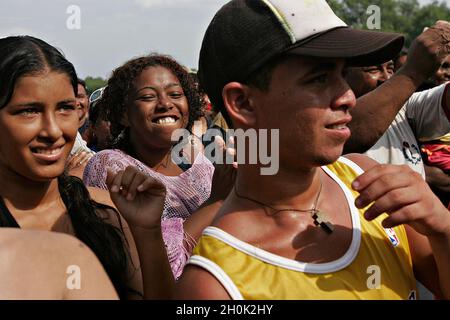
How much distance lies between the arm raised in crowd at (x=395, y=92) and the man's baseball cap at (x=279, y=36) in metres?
1.02

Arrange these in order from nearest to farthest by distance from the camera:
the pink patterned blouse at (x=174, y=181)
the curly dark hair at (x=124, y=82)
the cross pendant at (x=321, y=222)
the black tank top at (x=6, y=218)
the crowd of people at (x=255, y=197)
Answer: the crowd of people at (x=255, y=197), the cross pendant at (x=321, y=222), the black tank top at (x=6, y=218), the pink patterned blouse at (x=174, y=181), the curly dark hair at (x=124, y=82)

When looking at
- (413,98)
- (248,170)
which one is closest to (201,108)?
(413,98)

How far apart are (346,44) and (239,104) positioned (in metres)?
0.34

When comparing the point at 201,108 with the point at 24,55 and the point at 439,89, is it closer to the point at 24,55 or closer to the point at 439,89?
the point at 439,89

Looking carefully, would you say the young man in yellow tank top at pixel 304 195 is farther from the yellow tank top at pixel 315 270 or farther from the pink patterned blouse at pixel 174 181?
the pink patterned blouse at pixel 174 181

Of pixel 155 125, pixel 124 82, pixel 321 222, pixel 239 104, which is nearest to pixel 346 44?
pixel 239 104

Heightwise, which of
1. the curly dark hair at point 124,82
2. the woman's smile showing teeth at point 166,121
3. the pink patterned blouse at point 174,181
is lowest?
the pink patterned blouse at point 174,181

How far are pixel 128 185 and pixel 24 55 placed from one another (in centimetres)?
61

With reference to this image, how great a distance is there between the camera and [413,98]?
3551 mm

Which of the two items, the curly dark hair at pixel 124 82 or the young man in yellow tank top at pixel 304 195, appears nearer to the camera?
the young man in yellow tank top at pixel 304 195

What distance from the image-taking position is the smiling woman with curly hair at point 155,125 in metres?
3.40

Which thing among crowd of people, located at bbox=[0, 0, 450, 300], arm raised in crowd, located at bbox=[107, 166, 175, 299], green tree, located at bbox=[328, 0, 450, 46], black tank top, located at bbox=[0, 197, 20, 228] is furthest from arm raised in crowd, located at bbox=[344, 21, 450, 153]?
green tree, located at bbox=[328, 0, 450, 46]

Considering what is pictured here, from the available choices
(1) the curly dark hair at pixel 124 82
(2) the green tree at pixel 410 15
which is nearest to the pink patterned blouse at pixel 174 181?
(1) the curly dark hair at pixel 124 82

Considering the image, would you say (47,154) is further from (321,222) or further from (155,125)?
(155,125)
